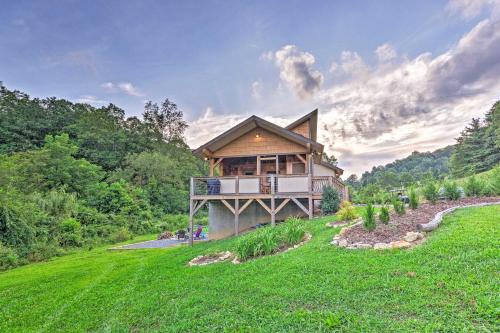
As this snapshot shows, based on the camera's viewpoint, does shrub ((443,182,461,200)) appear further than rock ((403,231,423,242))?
Yes

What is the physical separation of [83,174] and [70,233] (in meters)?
9.52

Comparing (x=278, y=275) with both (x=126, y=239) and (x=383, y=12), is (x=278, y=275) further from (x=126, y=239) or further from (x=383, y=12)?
(x=126, y=239)

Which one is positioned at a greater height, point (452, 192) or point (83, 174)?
point (83, 174)

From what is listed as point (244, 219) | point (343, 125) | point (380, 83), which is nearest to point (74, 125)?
point (244, 219)

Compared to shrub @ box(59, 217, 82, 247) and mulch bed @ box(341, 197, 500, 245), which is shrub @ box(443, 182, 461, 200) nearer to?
mulch bed @ box(341, 197, 500, 245)

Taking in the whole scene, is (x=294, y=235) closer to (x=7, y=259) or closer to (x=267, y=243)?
(x=267, y=243)

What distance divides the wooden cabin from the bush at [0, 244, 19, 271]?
8.09 meters

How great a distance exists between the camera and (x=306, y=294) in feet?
15.5

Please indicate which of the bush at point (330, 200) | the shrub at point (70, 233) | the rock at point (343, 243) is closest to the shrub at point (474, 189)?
the bush at point (330, 200)

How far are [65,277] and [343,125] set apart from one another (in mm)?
22778

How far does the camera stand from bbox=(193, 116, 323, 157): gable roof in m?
14.2

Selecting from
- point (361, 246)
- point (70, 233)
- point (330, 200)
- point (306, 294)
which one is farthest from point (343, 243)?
point (70, 233)

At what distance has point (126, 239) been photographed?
20.0 metres

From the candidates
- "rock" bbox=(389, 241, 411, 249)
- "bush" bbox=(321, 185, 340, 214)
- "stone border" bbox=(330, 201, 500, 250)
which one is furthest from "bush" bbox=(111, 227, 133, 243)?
"rock" bbox=(389, 241, 411, 249)
